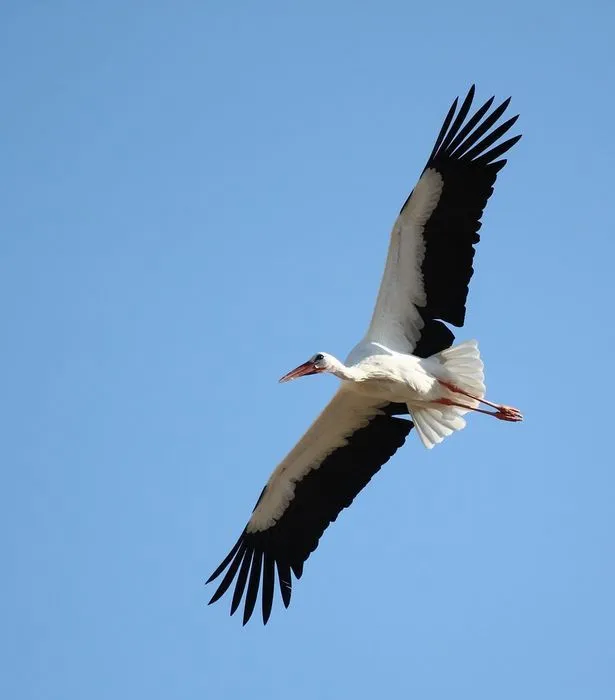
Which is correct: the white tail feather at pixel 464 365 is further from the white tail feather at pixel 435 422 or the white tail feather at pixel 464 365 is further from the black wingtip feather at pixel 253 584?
the black wingtip feather at pixel 253 584

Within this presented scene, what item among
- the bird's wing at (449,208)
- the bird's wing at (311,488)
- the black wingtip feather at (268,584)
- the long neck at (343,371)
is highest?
the bird's wing at (449,208)

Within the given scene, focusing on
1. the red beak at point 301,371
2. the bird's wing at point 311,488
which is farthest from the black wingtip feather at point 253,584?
the red beak at point 301,371

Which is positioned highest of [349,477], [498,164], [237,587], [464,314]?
[498,164]

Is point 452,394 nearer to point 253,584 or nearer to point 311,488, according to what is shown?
point 311,488

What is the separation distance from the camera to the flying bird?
11820 millimetres

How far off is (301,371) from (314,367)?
6.6 inches

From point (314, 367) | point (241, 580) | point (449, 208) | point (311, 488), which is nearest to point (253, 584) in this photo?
point (241, 580)

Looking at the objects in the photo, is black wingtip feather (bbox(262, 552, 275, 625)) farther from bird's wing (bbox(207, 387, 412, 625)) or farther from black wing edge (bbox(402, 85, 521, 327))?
black wing edge (bbox(402, 85, 521, 327))

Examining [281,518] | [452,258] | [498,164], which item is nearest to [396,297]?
[452,258]

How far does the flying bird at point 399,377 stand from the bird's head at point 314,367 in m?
0.01

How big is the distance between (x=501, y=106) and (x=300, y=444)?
348 centimetres

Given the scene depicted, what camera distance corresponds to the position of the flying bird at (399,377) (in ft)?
38.8

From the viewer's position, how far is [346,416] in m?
12.5

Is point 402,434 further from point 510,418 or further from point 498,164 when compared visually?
point 498,164
